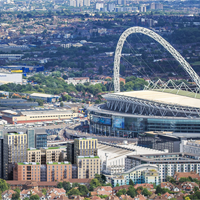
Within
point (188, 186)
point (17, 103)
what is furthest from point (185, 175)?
point (17, 103)

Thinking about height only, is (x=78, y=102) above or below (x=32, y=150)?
below

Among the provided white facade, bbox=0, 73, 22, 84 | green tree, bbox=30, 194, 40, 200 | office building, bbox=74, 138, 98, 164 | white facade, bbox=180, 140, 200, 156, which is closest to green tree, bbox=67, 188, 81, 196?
green tree, bbox=30, 194, 40, 200

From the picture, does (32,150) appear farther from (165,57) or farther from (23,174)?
(165,57)

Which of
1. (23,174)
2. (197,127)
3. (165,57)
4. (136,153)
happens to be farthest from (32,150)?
(165,57)

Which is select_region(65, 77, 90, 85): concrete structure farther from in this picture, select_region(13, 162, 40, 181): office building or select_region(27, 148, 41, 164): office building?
select_region(13, 162, 40, 181): office building

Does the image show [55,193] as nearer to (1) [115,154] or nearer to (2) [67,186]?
(2) [67,186]

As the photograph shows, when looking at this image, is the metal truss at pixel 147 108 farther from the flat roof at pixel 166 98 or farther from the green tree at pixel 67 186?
the green tree at pixel 67 186
